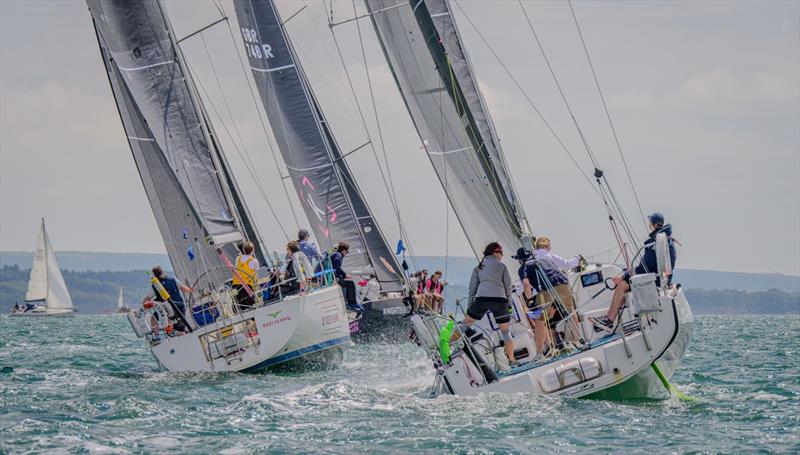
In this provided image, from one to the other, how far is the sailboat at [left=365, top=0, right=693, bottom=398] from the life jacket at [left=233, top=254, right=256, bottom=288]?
329 cm

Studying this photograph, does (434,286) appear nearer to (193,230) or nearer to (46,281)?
(193,230)

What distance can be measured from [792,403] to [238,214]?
10835 mm

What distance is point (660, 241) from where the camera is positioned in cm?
1318

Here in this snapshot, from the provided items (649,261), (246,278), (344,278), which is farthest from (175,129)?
(649,261)

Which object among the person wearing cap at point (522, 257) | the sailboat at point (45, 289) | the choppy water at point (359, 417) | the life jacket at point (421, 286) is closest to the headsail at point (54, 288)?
the sailboat at point (45, 289)

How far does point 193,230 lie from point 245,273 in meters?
4.02

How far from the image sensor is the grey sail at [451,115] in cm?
1781

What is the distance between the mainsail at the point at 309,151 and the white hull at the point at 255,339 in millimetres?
10834

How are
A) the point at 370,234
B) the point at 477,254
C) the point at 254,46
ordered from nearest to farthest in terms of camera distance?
1. the point at 477,254
2. the point at 254,46
3. the point at 370,234

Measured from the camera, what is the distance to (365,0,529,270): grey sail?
701 inches

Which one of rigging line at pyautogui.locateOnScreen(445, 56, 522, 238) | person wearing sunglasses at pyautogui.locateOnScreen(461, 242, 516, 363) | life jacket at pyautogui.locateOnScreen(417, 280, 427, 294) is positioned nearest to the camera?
person wearing sunglasses at pyautogui.locateOnScreen(461, 242, 516, 363)

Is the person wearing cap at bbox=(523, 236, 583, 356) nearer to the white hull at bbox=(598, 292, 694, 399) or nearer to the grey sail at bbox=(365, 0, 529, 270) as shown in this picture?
the white hull at bbox=(598, 292, 694, 399)

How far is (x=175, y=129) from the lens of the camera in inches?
821

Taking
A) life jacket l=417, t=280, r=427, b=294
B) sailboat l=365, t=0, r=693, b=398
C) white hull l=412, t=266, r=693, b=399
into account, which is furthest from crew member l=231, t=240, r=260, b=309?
life jacket l=417, t=280, r=427, b=294
